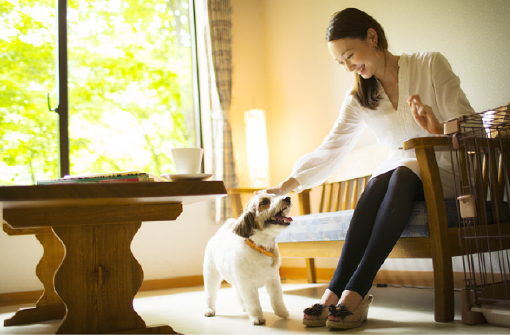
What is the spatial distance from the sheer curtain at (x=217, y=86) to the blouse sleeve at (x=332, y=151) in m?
1.91

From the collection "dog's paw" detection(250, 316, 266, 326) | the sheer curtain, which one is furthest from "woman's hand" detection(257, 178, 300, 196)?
the sheer curtain

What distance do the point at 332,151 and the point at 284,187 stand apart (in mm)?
316

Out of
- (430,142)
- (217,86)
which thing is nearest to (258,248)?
(430,142)

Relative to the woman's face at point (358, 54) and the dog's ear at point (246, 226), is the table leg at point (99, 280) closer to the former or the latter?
the dog's ear at point (246, 226)

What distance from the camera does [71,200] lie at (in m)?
1.31

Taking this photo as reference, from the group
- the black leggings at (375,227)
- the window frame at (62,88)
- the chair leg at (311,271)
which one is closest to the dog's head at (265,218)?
the black leggings at (375,227)

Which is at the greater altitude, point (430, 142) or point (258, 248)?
point (430, 142)

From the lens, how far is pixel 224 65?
423cm

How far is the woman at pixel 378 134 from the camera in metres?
1.65

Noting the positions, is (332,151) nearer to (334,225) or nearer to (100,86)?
(334,225)

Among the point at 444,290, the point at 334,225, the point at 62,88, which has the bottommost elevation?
the point at 444,290

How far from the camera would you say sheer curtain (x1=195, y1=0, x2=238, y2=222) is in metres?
4.07

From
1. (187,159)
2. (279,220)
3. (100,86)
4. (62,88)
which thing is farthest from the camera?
(100,86)

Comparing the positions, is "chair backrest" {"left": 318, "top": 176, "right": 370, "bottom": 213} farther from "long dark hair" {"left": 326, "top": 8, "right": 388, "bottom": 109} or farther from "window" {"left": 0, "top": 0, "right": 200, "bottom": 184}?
"window" {"left": 0, "top": 0, "right": 200, "bottom": 184}
